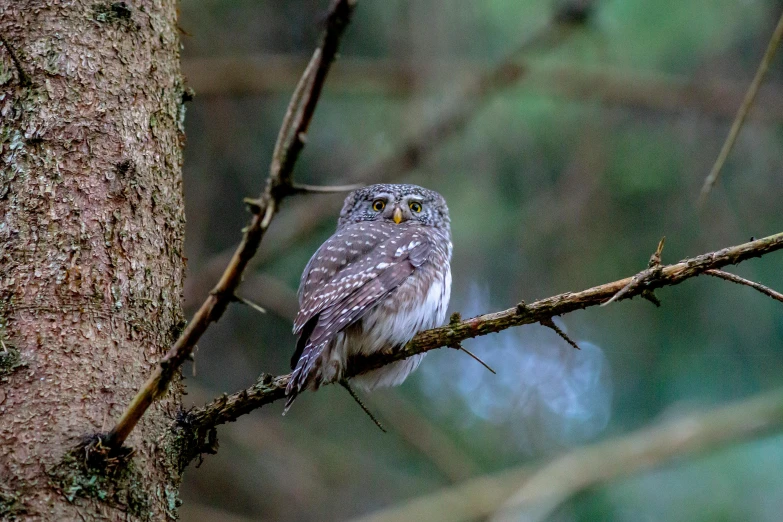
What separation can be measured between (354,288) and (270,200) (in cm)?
201

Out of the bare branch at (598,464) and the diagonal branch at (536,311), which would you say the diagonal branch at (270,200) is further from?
the bare branch at (598,464)

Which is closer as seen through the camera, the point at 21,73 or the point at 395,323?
the point at 21,73

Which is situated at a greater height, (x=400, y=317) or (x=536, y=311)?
(x=400, y=317)

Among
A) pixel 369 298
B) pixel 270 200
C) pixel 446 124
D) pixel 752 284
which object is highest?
pixel 446 124

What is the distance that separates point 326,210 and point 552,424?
3000 millimetres

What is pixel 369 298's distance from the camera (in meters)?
3.60

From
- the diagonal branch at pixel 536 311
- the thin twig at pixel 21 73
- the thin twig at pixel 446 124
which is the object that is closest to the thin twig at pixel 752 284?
the diagonal branch at pixel 536 311

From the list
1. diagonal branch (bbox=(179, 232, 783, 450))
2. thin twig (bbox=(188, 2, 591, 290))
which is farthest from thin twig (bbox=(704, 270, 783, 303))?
thin twig (bbox=(188, 2, 591, 290))

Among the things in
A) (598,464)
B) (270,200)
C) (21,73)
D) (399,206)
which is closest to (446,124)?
(399,206)

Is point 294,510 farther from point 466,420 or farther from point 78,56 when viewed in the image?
point 78,56

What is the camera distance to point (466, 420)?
727 centimetres

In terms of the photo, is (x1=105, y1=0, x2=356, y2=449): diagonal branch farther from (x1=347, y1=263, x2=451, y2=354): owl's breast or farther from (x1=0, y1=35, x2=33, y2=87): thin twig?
(x1=347, y1=263, x2=451, y2=354): owl's breast

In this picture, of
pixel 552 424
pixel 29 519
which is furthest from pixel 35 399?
pixel 552 424

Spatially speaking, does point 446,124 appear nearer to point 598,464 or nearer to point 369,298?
point 369,298
